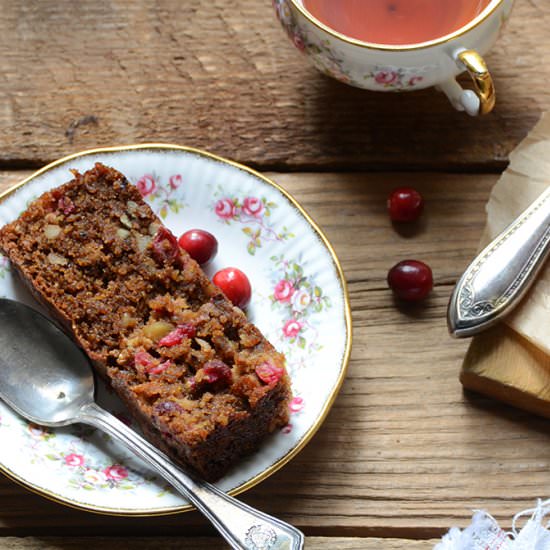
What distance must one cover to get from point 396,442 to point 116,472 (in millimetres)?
621

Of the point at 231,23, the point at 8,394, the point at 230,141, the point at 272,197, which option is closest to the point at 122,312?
the point at 8,394

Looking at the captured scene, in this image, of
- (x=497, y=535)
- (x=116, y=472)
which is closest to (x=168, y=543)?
(x=116, y=472)

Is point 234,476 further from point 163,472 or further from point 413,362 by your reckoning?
point 413,362

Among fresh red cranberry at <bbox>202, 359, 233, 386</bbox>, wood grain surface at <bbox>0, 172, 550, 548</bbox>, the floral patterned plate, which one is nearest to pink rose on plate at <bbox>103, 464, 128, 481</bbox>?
the floral patterned plate

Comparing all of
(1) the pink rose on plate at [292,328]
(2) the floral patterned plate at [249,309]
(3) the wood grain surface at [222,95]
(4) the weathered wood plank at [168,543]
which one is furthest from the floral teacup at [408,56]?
(4) the weathered wood plank at [168,543]

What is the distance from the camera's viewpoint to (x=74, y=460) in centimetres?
188

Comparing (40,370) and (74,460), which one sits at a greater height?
(40,370)

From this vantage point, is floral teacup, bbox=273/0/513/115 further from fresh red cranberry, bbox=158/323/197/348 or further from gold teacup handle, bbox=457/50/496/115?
fresh red cranberry, bbox=158/323/197/348

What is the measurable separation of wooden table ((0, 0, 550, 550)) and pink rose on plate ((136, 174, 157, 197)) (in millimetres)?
203

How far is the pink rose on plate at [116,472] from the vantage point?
1.87 metres

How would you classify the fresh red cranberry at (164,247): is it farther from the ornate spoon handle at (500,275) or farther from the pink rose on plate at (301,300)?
the ornate spoon handle at (500,275)

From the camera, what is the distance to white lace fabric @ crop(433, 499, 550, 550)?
6.17 ft

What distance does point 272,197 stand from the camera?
2.06 m

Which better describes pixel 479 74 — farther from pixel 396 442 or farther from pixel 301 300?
pixel 396 442
